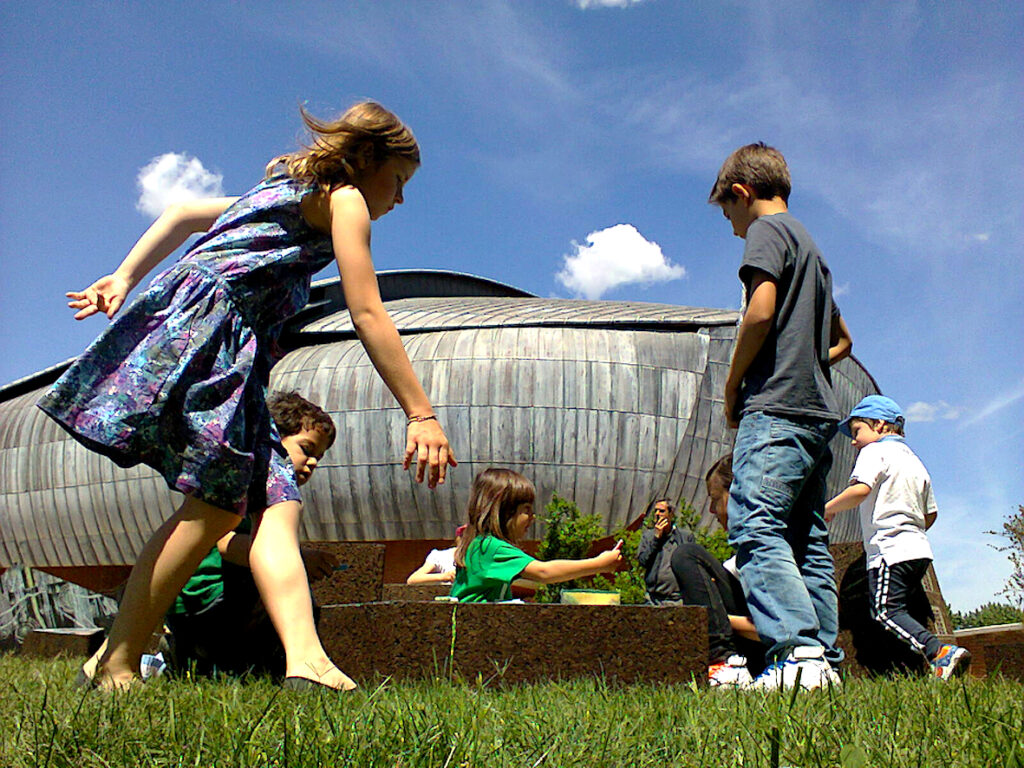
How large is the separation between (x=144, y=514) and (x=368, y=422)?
822cm

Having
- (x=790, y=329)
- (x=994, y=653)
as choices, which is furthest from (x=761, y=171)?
(x=994, y=653)

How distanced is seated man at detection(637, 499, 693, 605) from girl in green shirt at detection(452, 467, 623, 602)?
1.87 metres

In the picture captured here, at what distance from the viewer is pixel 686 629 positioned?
3322 millimetres

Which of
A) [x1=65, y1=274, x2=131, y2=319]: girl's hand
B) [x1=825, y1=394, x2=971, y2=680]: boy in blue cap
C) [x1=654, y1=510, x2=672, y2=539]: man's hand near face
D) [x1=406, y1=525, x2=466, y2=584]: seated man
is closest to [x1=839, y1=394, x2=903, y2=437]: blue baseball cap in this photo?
[x1=825, y1=394, x2=971, y2=680]: boy in blue cap

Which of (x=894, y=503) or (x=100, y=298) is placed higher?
(x=100, y=298)

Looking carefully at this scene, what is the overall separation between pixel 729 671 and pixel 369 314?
2093 millimetres

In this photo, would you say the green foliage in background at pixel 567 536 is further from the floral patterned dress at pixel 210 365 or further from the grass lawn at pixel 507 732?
the grass lawn at pixel 507 732

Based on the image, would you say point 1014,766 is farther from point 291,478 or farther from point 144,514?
point 144,514

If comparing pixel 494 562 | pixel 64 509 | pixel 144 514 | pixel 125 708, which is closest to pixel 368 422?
pixel 144 514

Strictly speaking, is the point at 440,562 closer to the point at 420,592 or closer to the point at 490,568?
the point at 420,592

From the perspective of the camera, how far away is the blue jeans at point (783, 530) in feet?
10.0

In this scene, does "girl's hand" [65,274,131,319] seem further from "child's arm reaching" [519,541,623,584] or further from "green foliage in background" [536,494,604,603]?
"green foliage in background" [536,494,604,603]

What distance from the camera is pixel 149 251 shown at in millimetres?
3004

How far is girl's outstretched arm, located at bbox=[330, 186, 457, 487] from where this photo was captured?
2541mm
